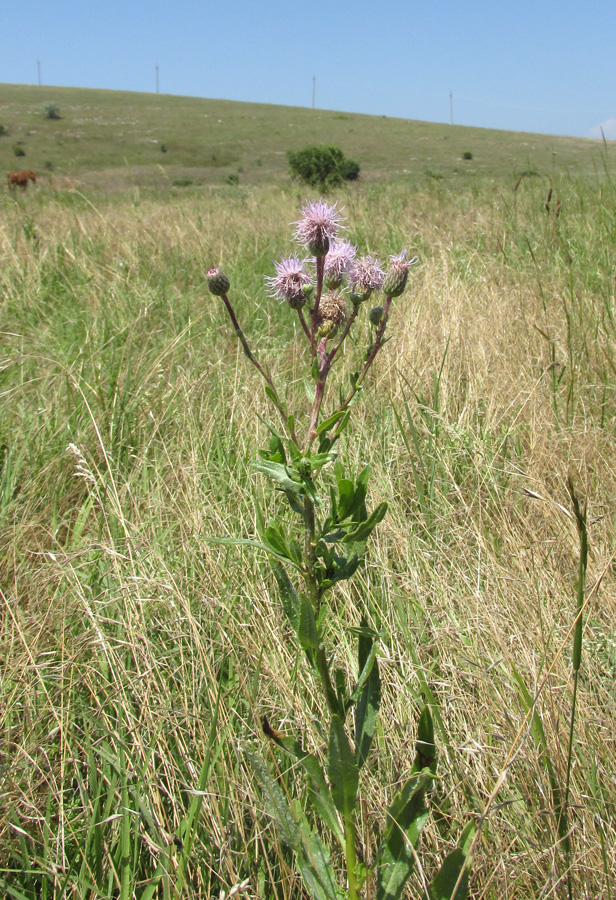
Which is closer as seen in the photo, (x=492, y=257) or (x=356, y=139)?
(x=492, y=257)

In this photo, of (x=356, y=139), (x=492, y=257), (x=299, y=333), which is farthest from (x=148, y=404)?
(x=356, y=139)

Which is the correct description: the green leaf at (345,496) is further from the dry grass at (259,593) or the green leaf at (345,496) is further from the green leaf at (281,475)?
the dry grass at (259,593)

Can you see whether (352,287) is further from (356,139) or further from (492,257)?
(356,139)

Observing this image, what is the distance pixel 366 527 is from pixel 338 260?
20.1 inches

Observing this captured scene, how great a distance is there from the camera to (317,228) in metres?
1.00

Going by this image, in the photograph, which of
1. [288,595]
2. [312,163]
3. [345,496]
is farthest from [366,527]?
[312,163]

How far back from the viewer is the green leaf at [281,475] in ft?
2.72

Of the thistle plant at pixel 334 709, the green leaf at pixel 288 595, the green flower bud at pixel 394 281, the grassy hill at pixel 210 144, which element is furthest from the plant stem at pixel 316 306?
the grassy hill at pixel 210 144

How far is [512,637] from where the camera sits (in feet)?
3.66

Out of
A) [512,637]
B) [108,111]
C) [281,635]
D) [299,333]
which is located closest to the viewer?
[512,637]

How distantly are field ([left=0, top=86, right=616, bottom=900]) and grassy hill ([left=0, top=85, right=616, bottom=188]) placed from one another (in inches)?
813

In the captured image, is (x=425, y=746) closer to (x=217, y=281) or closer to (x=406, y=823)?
(x=406, y=823)

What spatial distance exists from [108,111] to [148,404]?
6034cm

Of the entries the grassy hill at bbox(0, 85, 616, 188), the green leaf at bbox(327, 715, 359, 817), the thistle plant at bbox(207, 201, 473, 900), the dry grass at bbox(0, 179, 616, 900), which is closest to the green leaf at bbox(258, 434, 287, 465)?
the thistle plant at bbox(207, 201, 473, 900)
